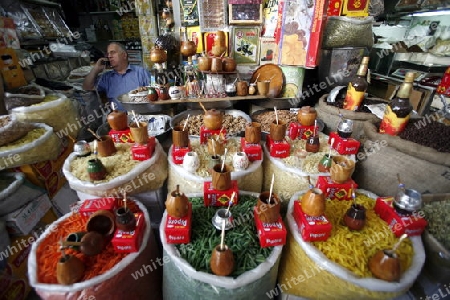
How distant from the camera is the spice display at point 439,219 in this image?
1.27 metres

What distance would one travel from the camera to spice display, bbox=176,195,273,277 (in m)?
1.19

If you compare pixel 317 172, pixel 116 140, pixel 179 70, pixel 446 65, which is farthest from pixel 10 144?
pixel 446 65

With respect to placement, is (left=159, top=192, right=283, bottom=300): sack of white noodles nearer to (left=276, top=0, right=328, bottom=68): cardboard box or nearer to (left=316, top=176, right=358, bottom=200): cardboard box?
(left=316, top=176, right=358, bottom=200): cardboard box

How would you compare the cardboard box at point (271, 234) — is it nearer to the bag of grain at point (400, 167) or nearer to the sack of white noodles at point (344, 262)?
the sack of white noodles at point (344, 262)

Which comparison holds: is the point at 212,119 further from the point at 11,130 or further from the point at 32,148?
the point at 11,130

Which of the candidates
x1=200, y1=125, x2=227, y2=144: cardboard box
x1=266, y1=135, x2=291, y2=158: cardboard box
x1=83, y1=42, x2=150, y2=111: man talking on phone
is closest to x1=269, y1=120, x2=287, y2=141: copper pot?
x1=266, y1=135, x2=291, y2=158: cardboard box

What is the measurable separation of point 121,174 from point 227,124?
109cm

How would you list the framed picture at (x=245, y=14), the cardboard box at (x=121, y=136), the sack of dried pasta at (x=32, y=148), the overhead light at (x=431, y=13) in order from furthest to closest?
1. the overhead light at (x=431, y=13)
2. the framed picture at (x=245, y=14)
3. the cardboard box at (x=121, y=136)
4. the sack of dried pasta at (x=32, y=148)

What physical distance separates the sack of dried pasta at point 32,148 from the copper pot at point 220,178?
1527mm

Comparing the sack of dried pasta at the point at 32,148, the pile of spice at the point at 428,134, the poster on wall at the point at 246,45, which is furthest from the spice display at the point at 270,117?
the sack of dried pasta at the point at 32,148

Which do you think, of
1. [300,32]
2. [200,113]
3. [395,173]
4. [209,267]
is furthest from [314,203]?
[300,32]

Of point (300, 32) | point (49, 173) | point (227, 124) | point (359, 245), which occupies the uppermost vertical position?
point (300, 32)

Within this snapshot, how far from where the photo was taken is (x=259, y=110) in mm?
2623

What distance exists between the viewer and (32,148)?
1.85 metres
